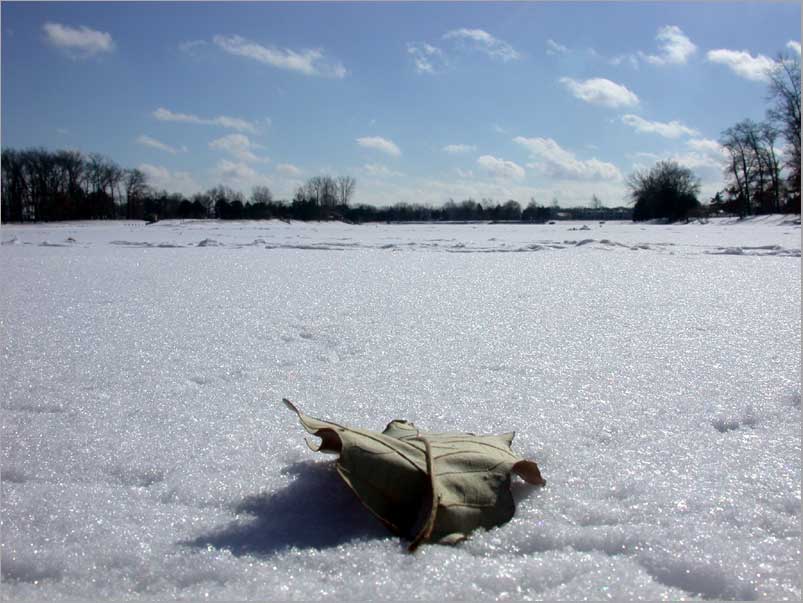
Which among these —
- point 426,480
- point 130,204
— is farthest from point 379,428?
point 130,204

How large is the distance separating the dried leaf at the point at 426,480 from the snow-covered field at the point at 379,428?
2 centimetres

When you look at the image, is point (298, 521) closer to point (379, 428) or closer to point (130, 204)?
point (379, 428)

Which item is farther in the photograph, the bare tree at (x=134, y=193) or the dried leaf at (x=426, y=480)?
the bare tree at (x=134, y=193)

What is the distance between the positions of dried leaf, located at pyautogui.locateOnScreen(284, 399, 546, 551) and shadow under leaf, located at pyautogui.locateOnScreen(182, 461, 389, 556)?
4 centimetres

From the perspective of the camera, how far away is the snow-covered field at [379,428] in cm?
63

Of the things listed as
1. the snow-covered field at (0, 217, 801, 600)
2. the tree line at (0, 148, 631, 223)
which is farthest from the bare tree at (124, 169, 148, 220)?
the snow-covered field at (0, 217, 801, 600)

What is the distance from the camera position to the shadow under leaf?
2.20ft

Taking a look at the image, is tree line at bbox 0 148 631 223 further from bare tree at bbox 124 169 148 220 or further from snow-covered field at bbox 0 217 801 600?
snow-covered field at bbox 0 217 801 600

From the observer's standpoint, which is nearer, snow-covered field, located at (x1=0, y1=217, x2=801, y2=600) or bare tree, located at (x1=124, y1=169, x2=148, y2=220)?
snow-covered field, located at (x1=0, y1=217, x2=801, y2=600)

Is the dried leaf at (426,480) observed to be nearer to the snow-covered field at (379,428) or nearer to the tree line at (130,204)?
the snow-covered field at (379,428)

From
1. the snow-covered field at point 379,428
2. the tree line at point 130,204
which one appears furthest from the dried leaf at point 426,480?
the tree line at point 130,204

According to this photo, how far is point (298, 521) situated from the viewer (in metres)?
0.72

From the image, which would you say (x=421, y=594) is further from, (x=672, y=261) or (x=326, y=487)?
(x=672, y=261)

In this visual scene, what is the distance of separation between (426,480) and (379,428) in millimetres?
307
